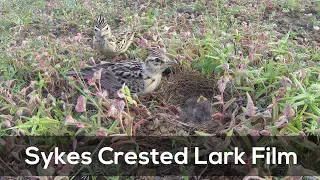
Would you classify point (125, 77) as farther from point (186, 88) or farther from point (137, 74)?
point (186, 88)

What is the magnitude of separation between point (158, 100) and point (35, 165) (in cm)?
151

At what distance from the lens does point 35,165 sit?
3.63 m

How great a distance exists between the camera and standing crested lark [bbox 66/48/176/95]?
425 centimetres

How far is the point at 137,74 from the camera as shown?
14.2ft

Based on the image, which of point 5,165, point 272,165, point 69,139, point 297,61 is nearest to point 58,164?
point 69,139

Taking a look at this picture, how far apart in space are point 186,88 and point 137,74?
611mm

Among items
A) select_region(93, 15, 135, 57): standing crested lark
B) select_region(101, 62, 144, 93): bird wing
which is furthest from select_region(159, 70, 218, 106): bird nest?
select_region(93, 15, 135, 57): standing crested lark

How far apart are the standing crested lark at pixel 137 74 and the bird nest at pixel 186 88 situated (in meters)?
0.16

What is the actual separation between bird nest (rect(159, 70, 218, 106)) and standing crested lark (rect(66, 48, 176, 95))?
0.16 m

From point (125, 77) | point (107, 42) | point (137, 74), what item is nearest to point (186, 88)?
point (137, 74)

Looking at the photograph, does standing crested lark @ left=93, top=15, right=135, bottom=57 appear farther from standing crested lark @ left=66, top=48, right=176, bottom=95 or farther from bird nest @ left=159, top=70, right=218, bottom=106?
bird nest @ left=159, top=70, right=218, bottom=106

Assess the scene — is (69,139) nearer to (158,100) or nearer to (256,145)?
(158,100)

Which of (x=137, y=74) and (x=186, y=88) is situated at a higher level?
(x=137, y=74)

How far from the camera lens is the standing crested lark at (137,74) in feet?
14.0
